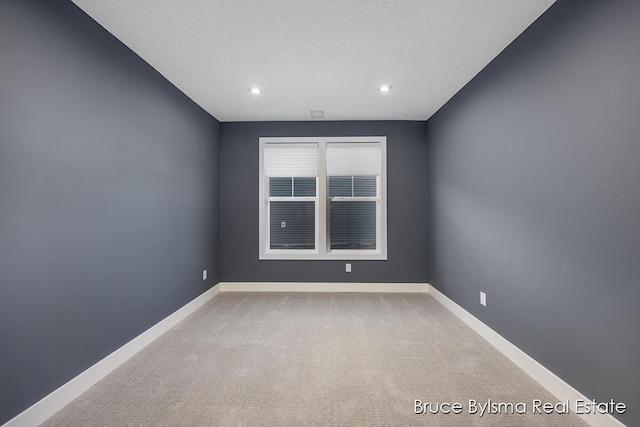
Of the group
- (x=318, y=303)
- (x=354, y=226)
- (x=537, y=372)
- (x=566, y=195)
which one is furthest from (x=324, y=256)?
(x=566, y=195)

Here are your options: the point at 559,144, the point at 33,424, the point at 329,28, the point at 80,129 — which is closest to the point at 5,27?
the point at 80,129

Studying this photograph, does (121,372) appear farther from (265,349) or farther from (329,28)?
(329,28)

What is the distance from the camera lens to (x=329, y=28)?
2.04 meters

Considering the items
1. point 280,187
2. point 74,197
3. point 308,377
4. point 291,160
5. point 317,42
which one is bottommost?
point 308,377

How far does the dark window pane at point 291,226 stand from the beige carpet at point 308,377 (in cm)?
144

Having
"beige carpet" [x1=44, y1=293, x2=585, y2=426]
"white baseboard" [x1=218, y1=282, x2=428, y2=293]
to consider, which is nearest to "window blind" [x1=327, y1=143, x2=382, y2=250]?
"white baseboard" [x1=218, y1=282, x2=428, y2=293]

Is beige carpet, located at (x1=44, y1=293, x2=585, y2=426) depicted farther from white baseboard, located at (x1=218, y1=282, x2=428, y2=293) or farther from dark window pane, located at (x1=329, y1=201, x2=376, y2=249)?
dark window pane, located at (x1=329, y1=201, x2=376, y2=249)

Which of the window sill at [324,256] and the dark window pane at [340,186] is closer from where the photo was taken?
the window sill at [324,256]

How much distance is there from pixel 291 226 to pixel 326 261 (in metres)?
0.79

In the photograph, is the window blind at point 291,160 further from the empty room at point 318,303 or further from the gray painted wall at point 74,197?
the gray painted wall at point 74,197

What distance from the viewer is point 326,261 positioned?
4.19 m

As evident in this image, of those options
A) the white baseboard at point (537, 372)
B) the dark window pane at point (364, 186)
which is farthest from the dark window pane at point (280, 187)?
the white baseboard at point (537, 372)

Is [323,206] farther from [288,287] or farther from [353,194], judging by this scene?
[288,287]

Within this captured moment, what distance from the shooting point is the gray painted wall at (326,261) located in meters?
4.14
